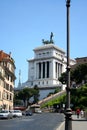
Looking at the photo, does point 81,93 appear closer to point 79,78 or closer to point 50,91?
point 79,78

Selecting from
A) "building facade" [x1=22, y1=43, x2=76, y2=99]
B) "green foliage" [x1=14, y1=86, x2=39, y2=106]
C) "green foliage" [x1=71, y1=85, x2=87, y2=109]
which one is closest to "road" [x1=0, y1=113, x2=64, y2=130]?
"green foliage" [x1=71, y1=85, x2=87, y2=109]

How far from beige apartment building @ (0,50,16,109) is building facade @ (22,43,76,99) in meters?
72.9

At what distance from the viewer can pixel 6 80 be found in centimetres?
10394

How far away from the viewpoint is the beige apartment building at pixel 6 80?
320ft

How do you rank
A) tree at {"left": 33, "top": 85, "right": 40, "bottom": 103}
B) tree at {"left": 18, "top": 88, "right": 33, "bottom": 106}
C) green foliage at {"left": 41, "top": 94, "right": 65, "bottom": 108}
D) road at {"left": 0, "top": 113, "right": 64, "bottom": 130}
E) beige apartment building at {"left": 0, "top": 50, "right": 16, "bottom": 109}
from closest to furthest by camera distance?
road at {"left": 0, "top": 113, "right": 64, "bottom": 130} < beige apartment building at {"left": 0, "top": 50, "right": 16, "bottom": 109} < green foliage at {"left": 41, "top": 94, "right": 65, "bottom": 108} < tree at {"left": 18, "top": 88, "right": 33, "bottom": 106} < tree at {"left": 33, "top": 85, "right": 40, "bottom": 103}

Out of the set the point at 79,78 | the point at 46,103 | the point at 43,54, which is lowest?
the point at 46,103

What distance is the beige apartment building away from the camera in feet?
320

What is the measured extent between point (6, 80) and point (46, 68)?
89.0 m

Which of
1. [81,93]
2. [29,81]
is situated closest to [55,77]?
[29,81]

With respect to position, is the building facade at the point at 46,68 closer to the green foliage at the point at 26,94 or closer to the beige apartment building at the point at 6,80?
the green foliage at the point at 26,94

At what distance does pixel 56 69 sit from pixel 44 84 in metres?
9.51

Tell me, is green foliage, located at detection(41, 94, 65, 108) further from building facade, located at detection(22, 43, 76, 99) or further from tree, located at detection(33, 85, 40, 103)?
building facade, located at detection(22, 43, 76, 99)

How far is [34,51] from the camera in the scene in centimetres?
19938

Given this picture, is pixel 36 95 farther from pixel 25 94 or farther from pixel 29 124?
pixel 29 124
